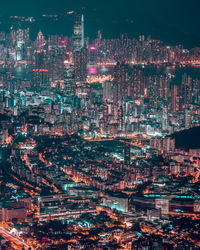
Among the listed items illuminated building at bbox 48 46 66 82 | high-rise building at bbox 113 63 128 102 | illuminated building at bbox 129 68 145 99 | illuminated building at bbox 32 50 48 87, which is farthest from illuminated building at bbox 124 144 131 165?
illuminated building at bbox 48 46 66 82

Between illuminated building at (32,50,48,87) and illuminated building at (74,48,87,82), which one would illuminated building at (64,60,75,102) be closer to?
illuminated building at (74,48,87,82)

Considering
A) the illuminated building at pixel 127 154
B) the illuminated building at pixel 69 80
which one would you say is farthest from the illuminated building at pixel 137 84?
the illuminated building at pixel 127 154

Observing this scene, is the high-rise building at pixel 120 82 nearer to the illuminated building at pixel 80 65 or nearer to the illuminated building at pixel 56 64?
the illuminated building at pixel 80 65

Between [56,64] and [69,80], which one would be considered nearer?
[69,80]

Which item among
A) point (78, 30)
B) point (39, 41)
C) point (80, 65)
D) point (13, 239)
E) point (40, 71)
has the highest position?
point (78, 30)

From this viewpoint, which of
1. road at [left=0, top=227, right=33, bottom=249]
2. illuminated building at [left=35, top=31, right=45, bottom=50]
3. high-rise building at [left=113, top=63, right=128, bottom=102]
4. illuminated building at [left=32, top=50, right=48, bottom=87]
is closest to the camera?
road at [left=0, top=227, right=33, bottom=249]

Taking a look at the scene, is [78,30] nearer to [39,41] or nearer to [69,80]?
[39,41]

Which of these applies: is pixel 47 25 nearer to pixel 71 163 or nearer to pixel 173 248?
pixel 71 163

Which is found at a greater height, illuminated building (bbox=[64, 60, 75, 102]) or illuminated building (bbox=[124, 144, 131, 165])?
illuminated building (bbox=[64, 60, 75, 102])

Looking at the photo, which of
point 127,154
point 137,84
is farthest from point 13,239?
point 137,84

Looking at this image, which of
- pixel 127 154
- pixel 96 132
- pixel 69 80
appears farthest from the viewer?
pixel 69 80

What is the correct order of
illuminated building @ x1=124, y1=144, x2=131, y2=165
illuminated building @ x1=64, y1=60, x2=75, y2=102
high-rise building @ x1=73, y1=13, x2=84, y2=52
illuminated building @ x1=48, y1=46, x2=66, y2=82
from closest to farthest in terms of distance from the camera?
illuminated building @ x1=124, y1=144, x2=131, y2=165 < illuminated building @ x1=64, y1=60, x2=75, y2=102 < illuminated building @ x1=48, y1=46, x2=66, y2=82 < high-rise building @ x1=73, y1=13, x2=84, y2=52

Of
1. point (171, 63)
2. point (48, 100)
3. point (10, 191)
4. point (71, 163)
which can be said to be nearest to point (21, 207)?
point (10, 191)
